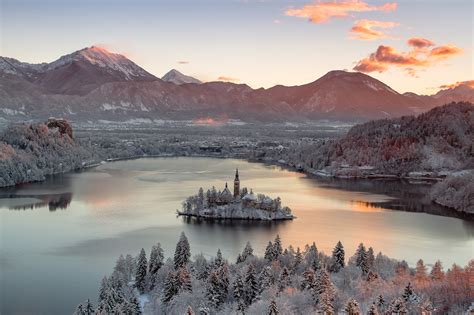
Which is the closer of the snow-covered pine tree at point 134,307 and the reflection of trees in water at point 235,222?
the snow-covered pine tree at point 134,307

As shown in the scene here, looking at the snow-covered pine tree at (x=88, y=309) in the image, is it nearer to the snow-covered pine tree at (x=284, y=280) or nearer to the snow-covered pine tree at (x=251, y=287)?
the snow-covered pine tree at (x=251, y=287)

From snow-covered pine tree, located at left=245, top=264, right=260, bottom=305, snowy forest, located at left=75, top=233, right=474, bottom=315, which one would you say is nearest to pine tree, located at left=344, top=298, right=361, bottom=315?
snowy forest, located at left=75, top=233, right=474, bottom=315

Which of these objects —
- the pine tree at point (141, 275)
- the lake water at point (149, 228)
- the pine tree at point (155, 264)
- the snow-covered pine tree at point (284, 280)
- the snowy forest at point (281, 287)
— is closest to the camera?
the snowy forest at point (281, 287)

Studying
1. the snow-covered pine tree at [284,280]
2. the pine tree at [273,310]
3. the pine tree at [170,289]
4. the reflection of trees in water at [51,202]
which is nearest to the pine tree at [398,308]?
the pine tree at [273,310]

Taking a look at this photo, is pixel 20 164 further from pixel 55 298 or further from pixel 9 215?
pixel 55 298

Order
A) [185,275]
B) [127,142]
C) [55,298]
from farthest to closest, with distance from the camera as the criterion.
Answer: [127,142] → [55,298] → [185,275]

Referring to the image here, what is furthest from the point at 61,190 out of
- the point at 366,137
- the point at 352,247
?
the point at 366,137
